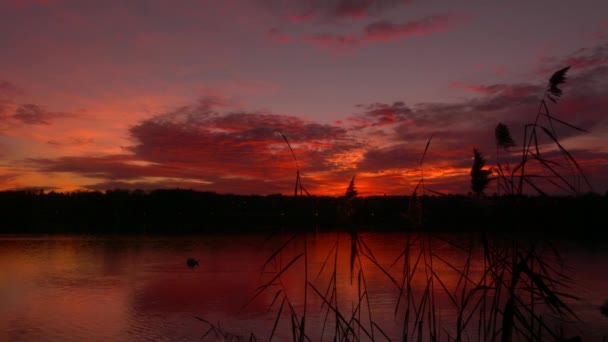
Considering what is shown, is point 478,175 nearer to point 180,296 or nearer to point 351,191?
point 351,191

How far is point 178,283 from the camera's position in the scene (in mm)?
20344

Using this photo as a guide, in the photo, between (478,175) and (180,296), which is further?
(180,296)

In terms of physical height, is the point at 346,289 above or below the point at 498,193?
below

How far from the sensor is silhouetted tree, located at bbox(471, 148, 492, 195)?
281 cm

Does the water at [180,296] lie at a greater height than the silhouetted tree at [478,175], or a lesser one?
lesser

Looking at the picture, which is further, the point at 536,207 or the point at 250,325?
the point at 250,325

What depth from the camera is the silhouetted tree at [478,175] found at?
2812 mm

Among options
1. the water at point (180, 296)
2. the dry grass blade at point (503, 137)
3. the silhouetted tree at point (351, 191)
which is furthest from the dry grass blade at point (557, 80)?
the water at point (180, 296)

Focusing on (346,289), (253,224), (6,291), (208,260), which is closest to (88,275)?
(6,291)

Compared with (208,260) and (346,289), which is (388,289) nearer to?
(346,289)

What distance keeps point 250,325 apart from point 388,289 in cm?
693

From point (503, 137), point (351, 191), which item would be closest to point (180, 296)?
point (351, 191)

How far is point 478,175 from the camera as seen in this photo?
9.35ft

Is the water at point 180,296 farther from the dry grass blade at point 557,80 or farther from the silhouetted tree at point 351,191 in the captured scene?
the dry grass blade at point 557,80
